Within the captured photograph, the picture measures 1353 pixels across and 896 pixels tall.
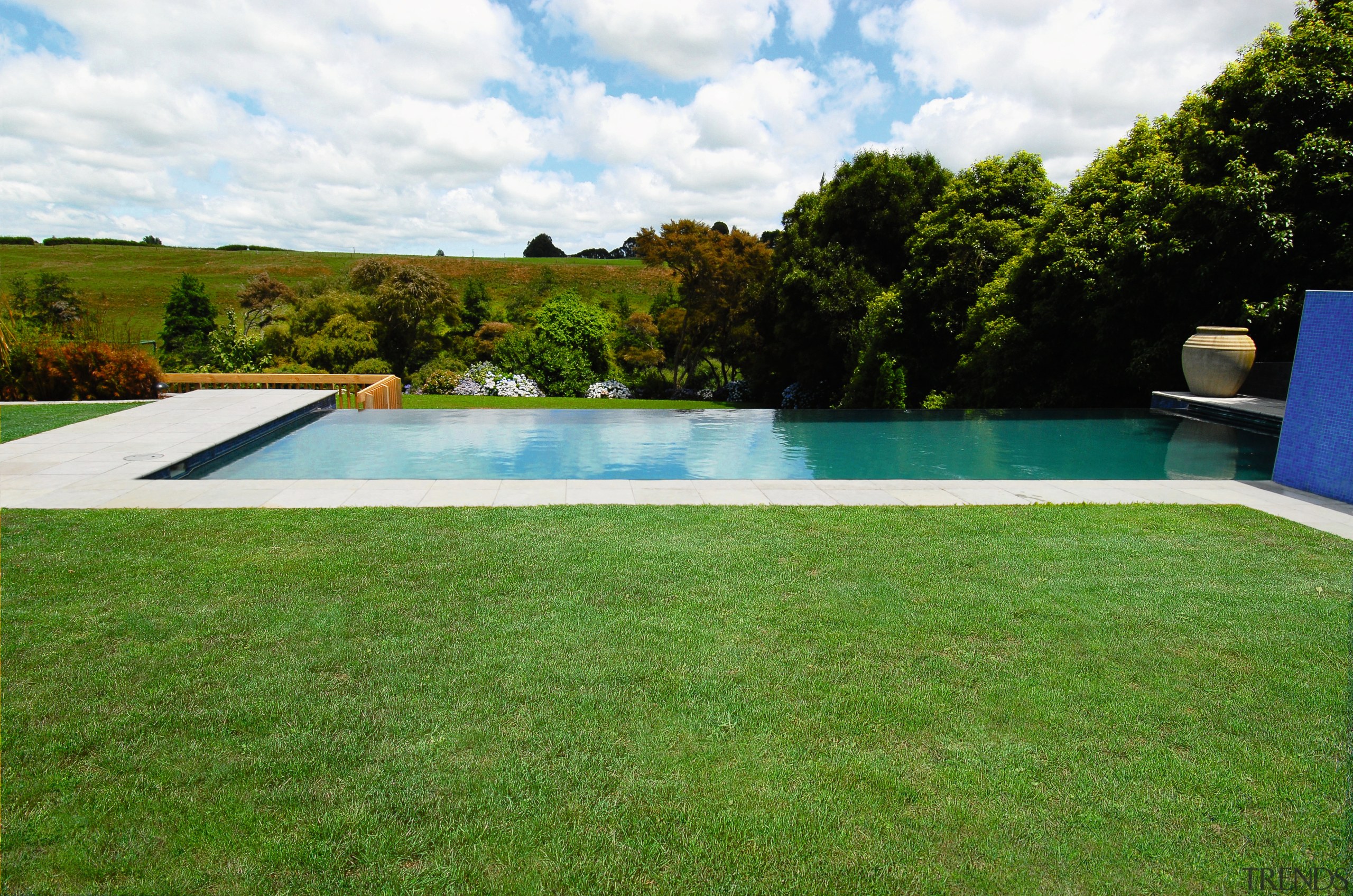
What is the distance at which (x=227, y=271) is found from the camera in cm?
5112

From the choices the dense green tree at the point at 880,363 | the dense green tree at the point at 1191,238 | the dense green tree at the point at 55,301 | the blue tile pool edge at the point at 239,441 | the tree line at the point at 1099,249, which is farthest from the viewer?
the dense green tree at the point at 55,301

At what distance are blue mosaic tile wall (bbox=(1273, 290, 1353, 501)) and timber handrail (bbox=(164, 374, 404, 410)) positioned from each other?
39.4ft

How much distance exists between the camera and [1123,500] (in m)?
6.11

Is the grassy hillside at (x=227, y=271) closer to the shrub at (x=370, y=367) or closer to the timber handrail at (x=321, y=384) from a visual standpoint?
the shrub at (x=370, y=367)

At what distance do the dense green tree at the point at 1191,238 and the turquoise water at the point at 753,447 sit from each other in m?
2.06

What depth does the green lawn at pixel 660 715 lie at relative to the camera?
212 cm

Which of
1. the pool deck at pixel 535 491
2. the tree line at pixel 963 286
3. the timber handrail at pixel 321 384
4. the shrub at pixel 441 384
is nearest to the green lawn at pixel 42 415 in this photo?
the pool deck at pixel 535 491

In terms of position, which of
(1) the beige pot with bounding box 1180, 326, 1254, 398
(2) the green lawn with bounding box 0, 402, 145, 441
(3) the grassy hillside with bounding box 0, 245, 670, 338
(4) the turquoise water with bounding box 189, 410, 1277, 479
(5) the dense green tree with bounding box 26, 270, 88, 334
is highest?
(3) the grassy hillside with bounding box 0, 245, 670, 338

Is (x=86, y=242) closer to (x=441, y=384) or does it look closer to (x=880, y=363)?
(x=441, y=384)

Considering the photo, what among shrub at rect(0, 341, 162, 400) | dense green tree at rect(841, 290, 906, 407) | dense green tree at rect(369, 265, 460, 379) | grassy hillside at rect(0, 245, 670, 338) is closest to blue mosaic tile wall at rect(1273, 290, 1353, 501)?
dense green tree at rect(841, 290, 906, 407)

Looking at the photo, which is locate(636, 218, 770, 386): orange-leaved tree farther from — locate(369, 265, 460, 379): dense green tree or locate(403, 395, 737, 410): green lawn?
locate(369, 265, 460, 379): dense green tree

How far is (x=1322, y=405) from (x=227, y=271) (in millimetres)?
57878

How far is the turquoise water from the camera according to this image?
26.1 ft

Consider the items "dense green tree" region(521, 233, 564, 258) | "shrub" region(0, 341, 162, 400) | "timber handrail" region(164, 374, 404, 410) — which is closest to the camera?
"shrub" region(0, 341, 162, 400)
